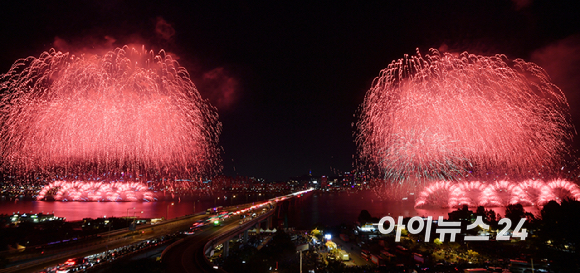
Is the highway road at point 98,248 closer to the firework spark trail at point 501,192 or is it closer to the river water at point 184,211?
the river water at point 184,211

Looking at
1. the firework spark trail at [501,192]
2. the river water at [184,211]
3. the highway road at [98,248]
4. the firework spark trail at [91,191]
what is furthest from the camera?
the firework spark trail at [91,191]

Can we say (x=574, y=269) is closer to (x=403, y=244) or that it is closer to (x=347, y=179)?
(x=403, y=244)

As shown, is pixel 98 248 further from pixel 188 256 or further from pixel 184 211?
pixel 184 211

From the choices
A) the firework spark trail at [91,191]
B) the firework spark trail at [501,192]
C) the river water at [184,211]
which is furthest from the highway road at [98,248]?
the firework spark trail at [91,191]

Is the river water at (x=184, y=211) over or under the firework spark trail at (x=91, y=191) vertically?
under

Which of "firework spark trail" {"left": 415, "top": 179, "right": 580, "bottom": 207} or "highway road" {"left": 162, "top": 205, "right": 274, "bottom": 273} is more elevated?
"highway road" {"left": 162, "top": 205, "right": 274, "bottom": 273}

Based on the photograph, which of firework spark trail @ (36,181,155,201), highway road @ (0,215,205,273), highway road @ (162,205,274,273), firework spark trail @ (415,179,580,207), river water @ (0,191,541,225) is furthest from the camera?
firework spark trail @ (36,181,155,201)

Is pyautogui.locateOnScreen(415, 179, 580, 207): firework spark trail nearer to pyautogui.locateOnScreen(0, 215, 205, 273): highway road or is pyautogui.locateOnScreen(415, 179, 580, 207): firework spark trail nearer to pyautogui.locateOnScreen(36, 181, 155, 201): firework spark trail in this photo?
pyautogui.locateOnScreen(0, 215, 205, 273): highway road

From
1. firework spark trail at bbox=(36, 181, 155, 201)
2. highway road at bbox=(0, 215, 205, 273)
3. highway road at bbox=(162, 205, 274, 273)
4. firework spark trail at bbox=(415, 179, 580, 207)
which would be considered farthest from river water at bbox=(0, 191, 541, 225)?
highway road at bbox=(162, 205, 274, 273)

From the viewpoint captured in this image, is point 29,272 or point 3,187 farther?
point 3,187

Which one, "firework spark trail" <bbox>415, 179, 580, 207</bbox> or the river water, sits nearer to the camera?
"firework spark trail" <bbox>415, 179, 580, 207</bbox>

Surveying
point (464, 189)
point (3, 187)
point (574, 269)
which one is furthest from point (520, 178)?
point (3, 187)
